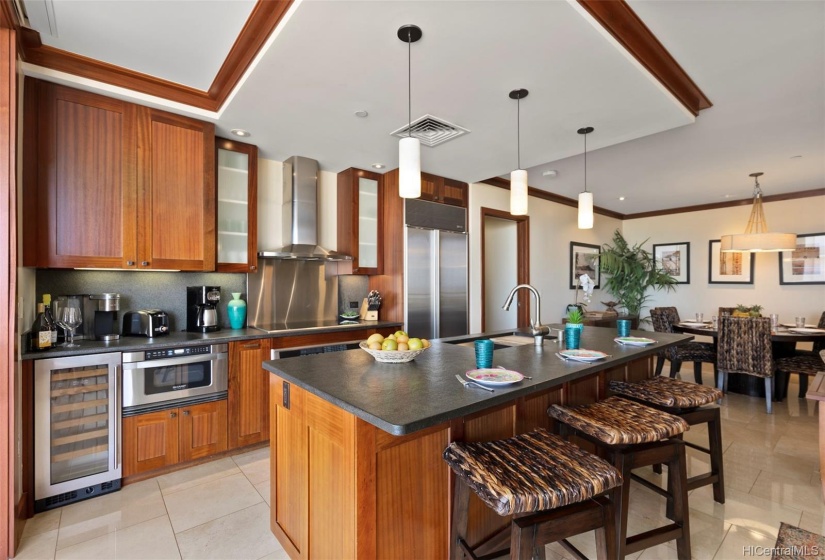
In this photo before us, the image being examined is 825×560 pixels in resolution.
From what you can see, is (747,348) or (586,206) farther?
(747,348)

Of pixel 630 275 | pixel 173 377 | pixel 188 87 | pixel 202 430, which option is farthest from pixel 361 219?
pixel 630 275

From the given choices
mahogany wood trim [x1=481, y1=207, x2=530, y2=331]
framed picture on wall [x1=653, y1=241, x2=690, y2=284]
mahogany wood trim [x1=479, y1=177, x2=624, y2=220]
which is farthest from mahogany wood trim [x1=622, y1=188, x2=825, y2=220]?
mahogany wood trim [x1=481, y1=207, x2=530, y2=331]

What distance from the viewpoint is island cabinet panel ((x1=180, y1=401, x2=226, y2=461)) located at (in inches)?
105

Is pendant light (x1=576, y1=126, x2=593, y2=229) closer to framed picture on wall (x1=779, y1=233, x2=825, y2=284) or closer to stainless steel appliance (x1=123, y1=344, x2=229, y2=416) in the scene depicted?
stainless steel appliance (x1=123, y1=344, x2=229, y2=416)

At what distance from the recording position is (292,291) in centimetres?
388

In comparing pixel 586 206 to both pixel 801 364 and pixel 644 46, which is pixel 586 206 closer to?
pixel 644 46

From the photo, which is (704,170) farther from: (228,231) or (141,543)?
(141,543)

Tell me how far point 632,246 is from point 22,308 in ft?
27.2

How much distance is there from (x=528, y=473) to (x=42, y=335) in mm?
2703

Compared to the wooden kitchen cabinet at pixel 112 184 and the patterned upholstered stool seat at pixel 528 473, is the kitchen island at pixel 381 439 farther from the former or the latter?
the wooden kitchen cabinet at pixel 112 184

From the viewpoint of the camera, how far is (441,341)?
8.41 ft

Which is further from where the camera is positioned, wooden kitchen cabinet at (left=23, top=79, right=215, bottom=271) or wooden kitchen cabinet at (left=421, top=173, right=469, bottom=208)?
wooden kitchen cabinet at (left=421, top=173, right=469, bottom=208)

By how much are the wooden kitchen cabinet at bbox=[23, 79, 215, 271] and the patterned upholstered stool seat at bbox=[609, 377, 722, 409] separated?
119 inches

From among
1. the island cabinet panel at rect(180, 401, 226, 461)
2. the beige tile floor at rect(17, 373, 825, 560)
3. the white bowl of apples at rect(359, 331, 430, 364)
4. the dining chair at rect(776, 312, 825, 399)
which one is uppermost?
the white bowl of apples at rect(359, 331, 430, 364)
